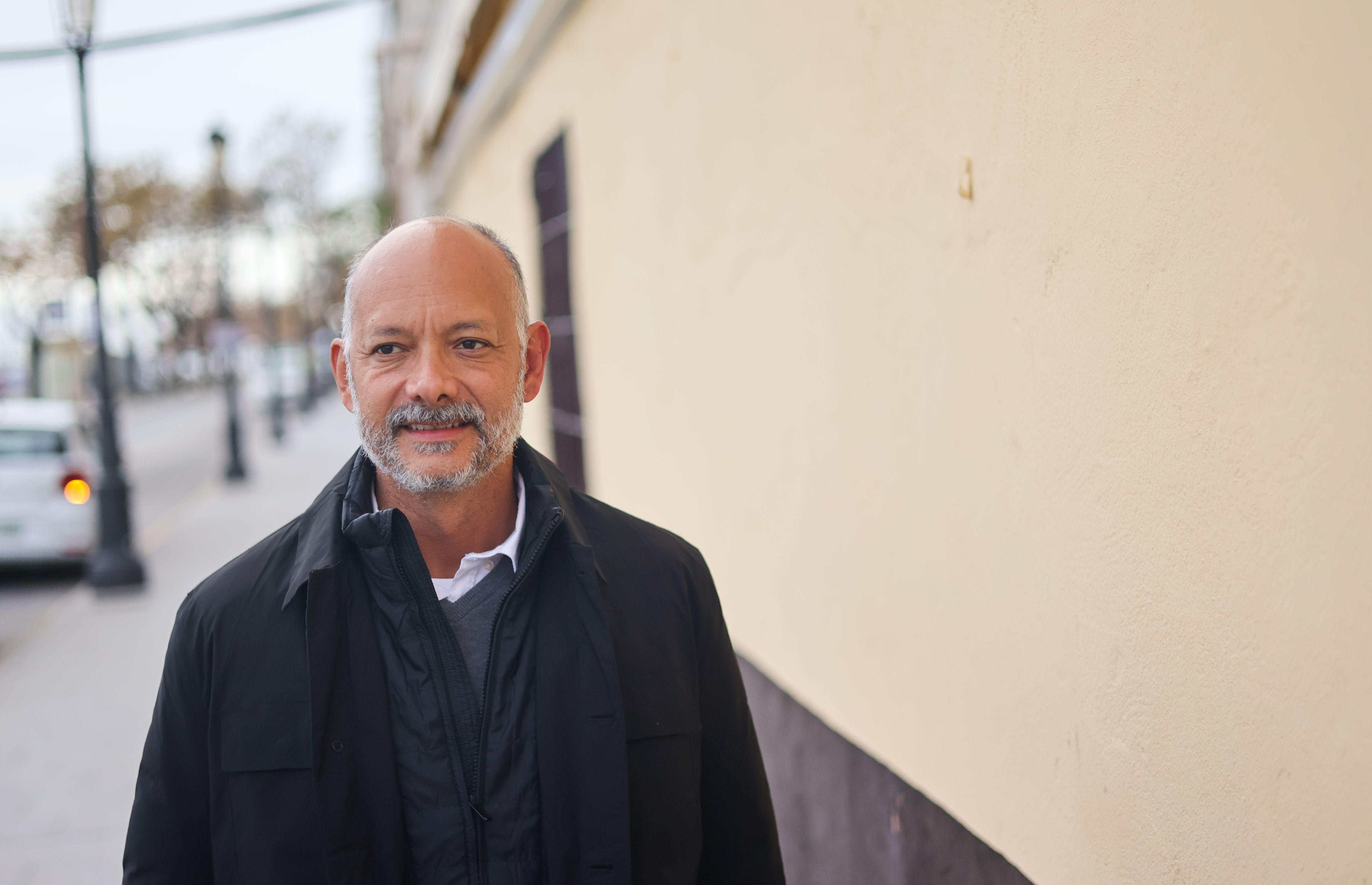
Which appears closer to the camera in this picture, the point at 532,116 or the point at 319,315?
the point at 532,116

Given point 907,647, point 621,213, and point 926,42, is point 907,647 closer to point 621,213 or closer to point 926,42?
point 926,42

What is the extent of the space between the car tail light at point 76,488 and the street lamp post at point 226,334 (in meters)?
7.63

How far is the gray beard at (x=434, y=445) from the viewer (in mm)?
2094

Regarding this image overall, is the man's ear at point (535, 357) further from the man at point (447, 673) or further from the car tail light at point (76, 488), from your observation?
the car tail light at point (76, 488)

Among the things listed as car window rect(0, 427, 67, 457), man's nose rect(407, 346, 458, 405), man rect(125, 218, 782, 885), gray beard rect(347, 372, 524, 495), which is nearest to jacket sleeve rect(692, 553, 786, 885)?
man rect(125, 218, 782, 885)

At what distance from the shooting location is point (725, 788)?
2186mm

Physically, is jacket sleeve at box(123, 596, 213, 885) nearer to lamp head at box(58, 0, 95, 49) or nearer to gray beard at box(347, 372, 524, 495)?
gray beard at box(347, 372, 524, 495)

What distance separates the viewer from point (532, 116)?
780 cm

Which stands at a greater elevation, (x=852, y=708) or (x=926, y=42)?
(x=926, y=42)

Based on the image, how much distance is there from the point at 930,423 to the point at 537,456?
0.98m

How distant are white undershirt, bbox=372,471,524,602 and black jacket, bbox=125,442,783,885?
0.19 ft

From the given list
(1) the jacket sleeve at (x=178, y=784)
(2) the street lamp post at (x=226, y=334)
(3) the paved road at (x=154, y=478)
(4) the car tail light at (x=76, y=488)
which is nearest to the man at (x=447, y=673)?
(1) the jacket sleeve at (x=178, y=784)

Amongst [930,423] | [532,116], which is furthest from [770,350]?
[532,116]

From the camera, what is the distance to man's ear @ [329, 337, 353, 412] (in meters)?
2.27
